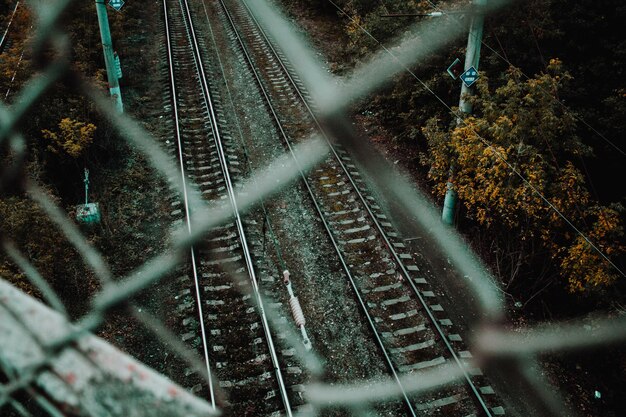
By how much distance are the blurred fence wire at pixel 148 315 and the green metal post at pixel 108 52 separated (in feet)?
1.38

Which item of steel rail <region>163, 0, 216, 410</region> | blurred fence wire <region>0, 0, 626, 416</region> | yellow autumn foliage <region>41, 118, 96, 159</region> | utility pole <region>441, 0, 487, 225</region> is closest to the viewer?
blurred fence wire <region>0, 0, 626, 416</region>

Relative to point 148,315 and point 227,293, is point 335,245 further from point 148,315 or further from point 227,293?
point 148,315

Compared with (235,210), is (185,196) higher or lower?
higher

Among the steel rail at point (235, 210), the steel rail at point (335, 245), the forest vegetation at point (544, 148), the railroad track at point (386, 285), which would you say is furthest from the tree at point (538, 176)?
the steel rail at point (235, 210)

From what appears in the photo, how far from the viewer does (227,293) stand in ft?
29.5

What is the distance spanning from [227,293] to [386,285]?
344cm

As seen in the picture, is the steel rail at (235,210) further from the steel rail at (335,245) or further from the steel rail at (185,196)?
the steel rail at (335,245)

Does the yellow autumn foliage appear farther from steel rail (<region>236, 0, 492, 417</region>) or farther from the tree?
the tree

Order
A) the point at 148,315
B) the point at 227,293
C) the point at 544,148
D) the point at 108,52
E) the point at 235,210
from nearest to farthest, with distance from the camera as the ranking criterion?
the point at 148,315 → the point at 227,293 → the point at 544,148 → the point at 235,210 → the point at 108,52

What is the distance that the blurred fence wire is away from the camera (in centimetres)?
125

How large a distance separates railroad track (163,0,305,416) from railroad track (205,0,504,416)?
1.78 metres

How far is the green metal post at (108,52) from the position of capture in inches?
484

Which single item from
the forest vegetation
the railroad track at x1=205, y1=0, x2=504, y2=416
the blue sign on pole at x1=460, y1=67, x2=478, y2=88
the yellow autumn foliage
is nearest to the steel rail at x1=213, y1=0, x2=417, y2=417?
the railroad track at x1=205, y1=0, x2=504, y2=416

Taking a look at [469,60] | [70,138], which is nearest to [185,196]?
[70,138]
